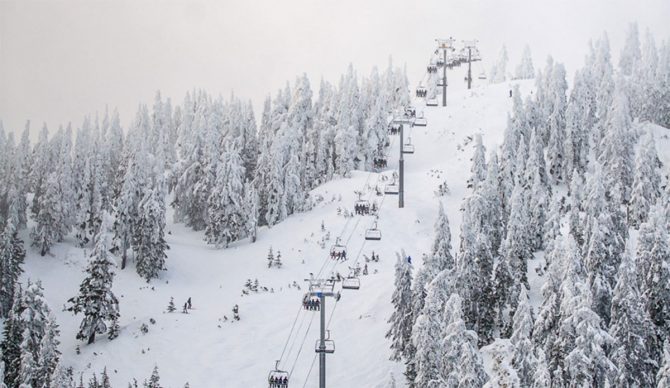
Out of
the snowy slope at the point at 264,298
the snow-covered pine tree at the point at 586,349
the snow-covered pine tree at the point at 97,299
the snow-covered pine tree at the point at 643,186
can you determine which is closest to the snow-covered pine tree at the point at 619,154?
the snow-covered pine tree at the point at 643,186

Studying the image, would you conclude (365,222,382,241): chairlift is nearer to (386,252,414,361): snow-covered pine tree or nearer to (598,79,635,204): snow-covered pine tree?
(386,252,414,361): snow-covered pine tree

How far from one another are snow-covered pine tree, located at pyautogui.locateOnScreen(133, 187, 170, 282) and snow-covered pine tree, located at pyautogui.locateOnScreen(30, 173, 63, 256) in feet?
Result: 33.9

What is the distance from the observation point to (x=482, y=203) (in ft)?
195

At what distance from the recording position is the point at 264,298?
7356 centimetres

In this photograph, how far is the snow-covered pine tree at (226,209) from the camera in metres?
92.2

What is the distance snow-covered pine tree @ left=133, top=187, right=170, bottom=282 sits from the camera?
82.1 meters

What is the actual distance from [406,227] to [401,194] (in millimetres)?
4329

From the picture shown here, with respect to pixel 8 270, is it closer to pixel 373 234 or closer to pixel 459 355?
pixel 373 234

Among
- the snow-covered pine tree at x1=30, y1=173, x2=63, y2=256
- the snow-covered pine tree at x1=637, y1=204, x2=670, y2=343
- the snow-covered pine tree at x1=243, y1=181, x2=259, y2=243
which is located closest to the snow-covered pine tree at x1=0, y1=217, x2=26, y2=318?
the snow-covered pine tree at x1=30, y1=173, x2=63, y2=256

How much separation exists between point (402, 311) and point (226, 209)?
135 ft

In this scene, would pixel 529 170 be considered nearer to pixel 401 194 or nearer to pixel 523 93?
pixel 401 194

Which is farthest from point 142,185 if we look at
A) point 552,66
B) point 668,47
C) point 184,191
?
point 668,47

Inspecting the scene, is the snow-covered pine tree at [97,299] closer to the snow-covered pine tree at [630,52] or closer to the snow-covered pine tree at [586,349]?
the snow-covered pine tree at [586,349]

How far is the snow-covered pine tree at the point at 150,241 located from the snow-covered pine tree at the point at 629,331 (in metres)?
48.6
